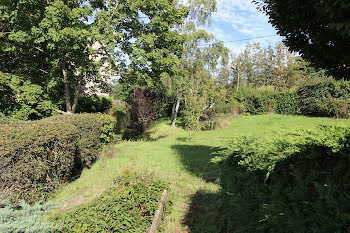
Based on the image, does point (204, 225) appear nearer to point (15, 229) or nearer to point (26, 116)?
point (15, 229)

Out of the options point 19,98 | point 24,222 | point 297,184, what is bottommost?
point 24,222

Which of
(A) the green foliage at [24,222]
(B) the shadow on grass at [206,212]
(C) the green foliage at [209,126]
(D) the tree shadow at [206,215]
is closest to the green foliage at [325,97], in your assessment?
(C) the green foliage at [209,126]

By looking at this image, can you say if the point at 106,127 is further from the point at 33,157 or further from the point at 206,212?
the point at 206,212

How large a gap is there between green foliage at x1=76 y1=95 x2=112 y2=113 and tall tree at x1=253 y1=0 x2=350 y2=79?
1081cm

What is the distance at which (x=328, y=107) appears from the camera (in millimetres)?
14062

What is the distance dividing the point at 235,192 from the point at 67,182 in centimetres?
459

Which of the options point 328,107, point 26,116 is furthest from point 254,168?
point 328,107

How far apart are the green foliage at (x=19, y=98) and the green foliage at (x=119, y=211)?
7356mm

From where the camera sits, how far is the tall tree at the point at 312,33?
184cm

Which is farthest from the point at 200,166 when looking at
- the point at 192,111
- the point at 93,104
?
the point at 93,104

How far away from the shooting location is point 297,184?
1.81 metres

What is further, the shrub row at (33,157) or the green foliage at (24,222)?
the shrub row at (33,157)

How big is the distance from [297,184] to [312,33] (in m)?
1.44

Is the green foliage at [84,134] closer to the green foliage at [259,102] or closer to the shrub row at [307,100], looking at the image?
the shrub row at [307,100]
